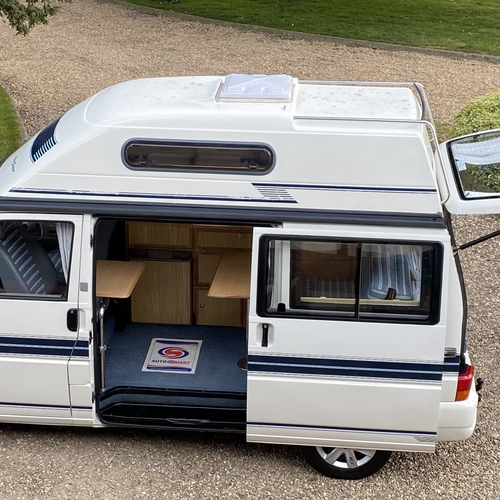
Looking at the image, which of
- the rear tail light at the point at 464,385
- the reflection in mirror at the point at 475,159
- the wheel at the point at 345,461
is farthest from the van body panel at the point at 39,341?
the reflection in mirror at the point at 475,159

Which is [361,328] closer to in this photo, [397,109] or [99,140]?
[397,109]

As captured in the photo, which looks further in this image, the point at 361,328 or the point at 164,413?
the point at 164,413

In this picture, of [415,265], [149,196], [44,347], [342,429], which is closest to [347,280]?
[415,265]

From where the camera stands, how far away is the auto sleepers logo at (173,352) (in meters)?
6.28

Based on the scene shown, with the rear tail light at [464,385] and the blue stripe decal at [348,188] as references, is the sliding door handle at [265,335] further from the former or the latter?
the rear tail light at [464,385]

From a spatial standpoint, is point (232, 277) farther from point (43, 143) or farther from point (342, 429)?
point (43, 143)

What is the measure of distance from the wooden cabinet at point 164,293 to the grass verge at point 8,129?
5822 mm

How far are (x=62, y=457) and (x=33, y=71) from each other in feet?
39.9

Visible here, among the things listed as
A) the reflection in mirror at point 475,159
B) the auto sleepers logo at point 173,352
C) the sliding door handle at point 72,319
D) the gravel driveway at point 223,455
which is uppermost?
the reflection in mirror at point 475,159

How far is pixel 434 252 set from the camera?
15.9 feet

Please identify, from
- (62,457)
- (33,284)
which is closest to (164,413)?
(62,457)

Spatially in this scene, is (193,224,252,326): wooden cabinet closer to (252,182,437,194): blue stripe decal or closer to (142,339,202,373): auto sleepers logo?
(142,339,202,373): auto sleepers logo

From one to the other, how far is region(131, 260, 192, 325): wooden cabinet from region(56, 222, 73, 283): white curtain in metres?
1.59

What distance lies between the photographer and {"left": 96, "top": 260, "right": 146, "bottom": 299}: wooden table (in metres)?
5.76
